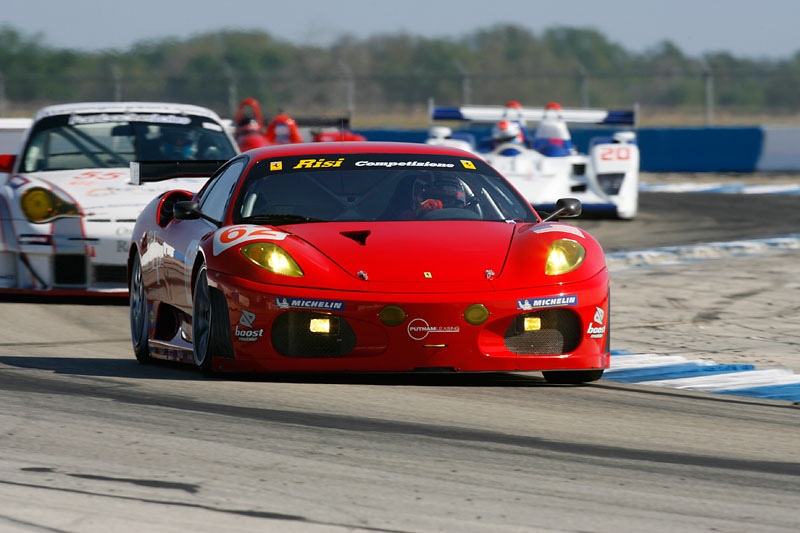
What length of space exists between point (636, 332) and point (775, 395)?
2.48 meters

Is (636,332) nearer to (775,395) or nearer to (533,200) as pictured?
(775,395)

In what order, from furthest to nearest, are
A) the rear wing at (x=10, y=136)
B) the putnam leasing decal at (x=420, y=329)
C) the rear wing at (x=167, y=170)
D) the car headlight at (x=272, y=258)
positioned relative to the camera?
the rear wing at (x=10, y=136), the rear wing at (x=167, y=170), the car headlight at (x=272, y=258), the putnam leasing decal at (x=420, y=329)

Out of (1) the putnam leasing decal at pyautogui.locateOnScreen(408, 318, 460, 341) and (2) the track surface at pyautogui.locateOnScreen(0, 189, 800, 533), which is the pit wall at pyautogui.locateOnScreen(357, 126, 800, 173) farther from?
(1) the putnam leasing decal at pyautogui.locateOnScreen(408, 318, 460, 341)

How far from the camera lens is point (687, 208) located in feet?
64.5

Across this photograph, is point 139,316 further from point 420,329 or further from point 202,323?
point 420,329

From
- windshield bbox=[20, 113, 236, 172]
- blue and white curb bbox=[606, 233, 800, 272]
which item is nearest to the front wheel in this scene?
windshield bbox=[20, 113, 236, 172]

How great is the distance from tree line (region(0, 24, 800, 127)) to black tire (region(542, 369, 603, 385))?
22376 millimetres

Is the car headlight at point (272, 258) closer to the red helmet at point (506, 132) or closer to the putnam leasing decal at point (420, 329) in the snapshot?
the putnam leasing decal at point (420, 329)

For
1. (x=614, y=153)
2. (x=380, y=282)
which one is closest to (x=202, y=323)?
(x=380, y=282)

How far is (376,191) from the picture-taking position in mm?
7324

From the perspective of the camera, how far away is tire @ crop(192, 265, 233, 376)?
650 centimetres

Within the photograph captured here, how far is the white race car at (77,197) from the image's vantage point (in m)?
10.2

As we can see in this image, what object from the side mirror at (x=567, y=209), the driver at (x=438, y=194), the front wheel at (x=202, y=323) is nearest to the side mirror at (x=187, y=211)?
the front wheel at (x=202, y=323)

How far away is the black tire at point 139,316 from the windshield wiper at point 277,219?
3.31 feet
